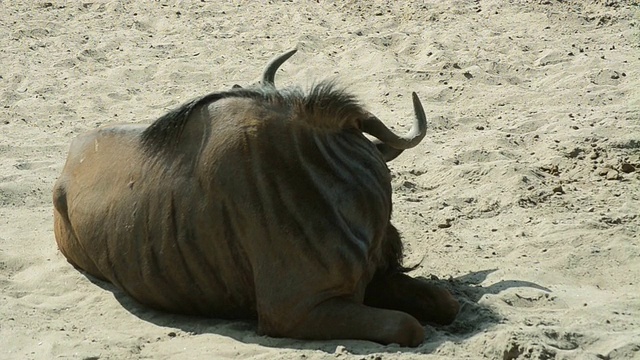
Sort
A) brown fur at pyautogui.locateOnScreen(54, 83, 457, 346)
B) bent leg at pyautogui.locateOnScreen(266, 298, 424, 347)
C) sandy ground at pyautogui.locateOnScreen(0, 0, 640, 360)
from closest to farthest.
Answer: bent leg at pyautogui.locateOnScreen(266, 298, 424, 347)
brown fur at pyautogui.locateOnScreen(54, 83, 457, 346)
sandy ground at pyautogui.locateOnScreen(0, 0, 640, 360)

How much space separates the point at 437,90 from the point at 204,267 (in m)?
4.25

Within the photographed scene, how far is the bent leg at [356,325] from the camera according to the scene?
16.1 ft

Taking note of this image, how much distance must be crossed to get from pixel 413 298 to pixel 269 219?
2.76 feet

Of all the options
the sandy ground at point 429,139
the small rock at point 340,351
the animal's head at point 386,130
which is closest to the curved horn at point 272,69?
the animal's head at point 386,130

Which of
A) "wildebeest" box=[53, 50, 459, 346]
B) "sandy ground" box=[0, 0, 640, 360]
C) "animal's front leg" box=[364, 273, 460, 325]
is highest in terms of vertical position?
"wildebeest" box=[53, 50, 459, 346]

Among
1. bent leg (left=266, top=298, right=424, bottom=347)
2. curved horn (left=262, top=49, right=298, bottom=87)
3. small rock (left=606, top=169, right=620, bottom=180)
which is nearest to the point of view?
bent leg (left=266, top=298, right=424, bottom=347)

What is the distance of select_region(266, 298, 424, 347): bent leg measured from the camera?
492 centimetres

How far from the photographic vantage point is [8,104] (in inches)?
372

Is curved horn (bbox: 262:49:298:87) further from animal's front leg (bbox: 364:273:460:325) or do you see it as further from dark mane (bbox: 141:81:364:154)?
animal's front leg (bbox: 364:273:460:325)

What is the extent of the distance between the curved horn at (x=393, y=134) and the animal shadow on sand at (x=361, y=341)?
702 millimetres

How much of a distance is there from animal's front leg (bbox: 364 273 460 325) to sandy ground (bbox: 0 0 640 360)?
10cm

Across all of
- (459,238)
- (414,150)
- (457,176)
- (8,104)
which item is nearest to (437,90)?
(414,150)

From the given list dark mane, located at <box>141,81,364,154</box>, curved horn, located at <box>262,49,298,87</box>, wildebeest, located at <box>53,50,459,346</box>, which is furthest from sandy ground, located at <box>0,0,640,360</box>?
curved horn, located at <box>262,49,298,87</box>

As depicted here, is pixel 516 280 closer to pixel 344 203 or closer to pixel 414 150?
pixel 344 203
